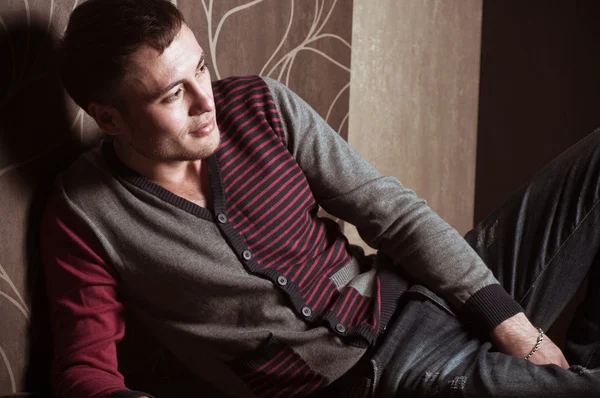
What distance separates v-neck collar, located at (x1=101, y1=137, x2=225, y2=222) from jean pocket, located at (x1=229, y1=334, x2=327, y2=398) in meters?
0.28

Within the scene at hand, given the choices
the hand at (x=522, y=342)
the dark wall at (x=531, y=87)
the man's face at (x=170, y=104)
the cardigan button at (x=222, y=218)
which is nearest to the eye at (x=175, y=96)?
the man's face at (x=170, y=104)

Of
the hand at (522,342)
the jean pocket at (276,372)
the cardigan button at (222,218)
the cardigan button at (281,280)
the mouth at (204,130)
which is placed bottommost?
the jean pocket at (276,372)

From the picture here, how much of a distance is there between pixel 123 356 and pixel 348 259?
0.54 m

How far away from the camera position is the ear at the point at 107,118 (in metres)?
1.45

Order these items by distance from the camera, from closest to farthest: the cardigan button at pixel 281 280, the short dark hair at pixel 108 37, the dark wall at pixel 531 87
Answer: the short dark hair at pixel 108 37, the cardigan button at pixel 281 280, the dark wall at pixel 531 87

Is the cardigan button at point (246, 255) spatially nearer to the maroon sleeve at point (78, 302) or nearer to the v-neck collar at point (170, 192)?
the v-neck collar at point (170, 192)

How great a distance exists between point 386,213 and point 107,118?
24.0 inches

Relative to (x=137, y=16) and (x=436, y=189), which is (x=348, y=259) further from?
(x=436, y=189)

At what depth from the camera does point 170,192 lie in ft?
4.79

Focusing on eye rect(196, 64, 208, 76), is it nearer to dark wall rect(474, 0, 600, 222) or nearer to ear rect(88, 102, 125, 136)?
ear rect(88, 102, 125, 136)

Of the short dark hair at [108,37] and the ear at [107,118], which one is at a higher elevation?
the short dark hair at [108,37]

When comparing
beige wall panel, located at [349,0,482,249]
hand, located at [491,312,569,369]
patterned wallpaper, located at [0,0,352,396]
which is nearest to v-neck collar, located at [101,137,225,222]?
patterned wallpaper, located at [0,0,352,396]

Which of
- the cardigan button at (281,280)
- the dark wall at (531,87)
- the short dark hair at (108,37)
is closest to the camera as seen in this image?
the short dark hair at (108,37)

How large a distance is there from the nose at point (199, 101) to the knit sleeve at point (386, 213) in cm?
21
